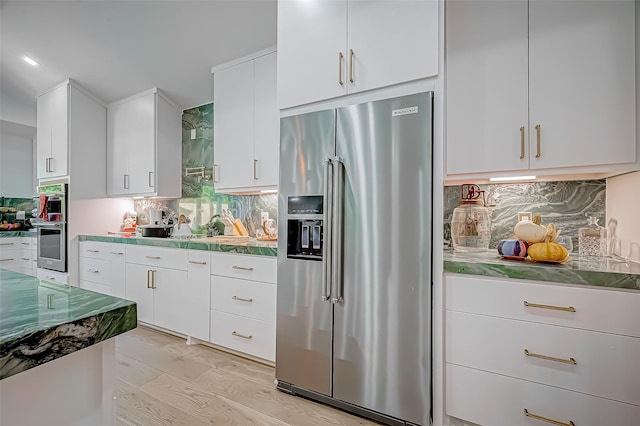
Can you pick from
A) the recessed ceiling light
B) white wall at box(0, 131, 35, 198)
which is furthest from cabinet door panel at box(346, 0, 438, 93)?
white wall at box(0, 131, 35, 198)

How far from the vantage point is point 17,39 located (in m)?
3.12

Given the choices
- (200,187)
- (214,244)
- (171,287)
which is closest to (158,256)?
(171,287)

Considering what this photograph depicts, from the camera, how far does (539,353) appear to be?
1.39 m

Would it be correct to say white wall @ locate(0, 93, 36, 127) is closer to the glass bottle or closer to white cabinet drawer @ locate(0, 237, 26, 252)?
white cabinet drawer @ locate(0, 237, 26, 252)

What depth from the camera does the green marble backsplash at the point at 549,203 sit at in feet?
5.89

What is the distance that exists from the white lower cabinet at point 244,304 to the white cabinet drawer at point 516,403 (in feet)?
3.94

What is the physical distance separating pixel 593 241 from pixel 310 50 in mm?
1988

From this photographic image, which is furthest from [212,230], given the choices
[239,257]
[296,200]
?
[296,200]

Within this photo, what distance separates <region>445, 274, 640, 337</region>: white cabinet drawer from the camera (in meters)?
1.27

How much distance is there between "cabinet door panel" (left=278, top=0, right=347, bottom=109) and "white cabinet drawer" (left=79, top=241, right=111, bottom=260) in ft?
8.67

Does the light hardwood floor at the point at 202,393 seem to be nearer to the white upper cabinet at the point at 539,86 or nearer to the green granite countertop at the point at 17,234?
the white upper cabinet at the point at 539,86

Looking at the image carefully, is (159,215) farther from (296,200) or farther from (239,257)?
(296,200)

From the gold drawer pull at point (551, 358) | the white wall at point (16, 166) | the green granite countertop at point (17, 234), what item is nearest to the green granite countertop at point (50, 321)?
the gold drawer pull at point (551, 358)

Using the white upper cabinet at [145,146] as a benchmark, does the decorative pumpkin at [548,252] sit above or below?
below
